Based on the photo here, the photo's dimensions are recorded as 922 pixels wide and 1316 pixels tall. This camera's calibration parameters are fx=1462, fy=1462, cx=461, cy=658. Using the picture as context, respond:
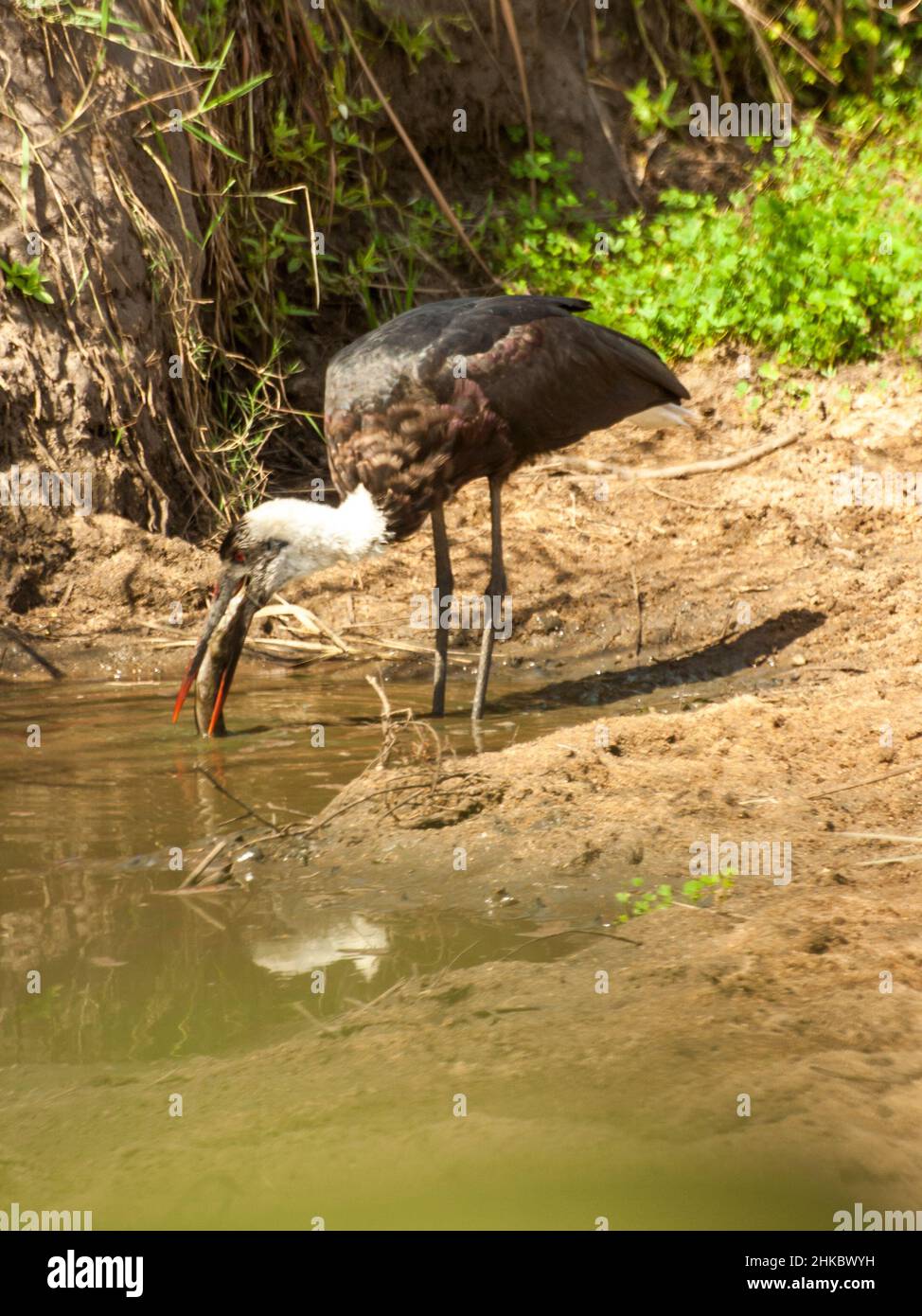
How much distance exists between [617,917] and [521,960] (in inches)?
12.2

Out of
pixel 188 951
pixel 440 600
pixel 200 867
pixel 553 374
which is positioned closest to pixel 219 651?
pixel 440 600

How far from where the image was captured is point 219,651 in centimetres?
522

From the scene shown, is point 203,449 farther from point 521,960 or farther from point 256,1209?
point 256,1209

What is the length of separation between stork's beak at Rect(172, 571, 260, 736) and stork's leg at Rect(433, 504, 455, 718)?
700 mm

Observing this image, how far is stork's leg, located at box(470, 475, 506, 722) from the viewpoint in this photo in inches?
214

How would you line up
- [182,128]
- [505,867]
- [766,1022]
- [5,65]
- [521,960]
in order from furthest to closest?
[182,128] → [5,65] → [505,867] → [521,960] → [766,1022]

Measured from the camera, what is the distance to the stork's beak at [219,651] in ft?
16.8

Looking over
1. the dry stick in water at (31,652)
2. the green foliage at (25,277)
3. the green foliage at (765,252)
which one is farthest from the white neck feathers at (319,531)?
the green foliage at (765,252)

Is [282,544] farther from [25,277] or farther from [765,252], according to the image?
[765,252]

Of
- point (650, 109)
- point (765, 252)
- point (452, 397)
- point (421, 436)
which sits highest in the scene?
point (650, 109)

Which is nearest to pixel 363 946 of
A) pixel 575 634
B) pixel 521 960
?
pixel 521 960

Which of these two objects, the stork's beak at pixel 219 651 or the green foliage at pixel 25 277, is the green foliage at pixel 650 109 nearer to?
the green foliage at pixel 25 277

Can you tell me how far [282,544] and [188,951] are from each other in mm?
2605

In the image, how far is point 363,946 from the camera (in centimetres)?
307
